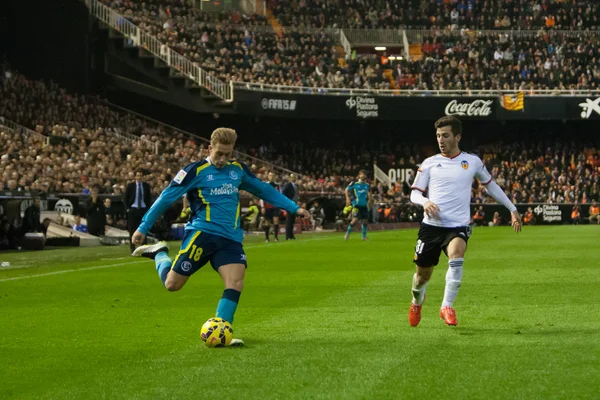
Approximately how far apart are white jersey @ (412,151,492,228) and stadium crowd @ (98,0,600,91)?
44531 millimetres

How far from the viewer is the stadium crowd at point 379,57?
184ft

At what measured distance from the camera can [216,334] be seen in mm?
8438

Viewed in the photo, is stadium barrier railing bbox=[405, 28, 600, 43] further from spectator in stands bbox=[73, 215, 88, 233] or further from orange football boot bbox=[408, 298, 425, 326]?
orange football boot bbox=[408, 298, 425, 326]

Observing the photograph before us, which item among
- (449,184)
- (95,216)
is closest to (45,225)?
(95,216)

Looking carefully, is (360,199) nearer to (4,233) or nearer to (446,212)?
(4,233)

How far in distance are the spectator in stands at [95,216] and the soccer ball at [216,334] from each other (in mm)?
20428

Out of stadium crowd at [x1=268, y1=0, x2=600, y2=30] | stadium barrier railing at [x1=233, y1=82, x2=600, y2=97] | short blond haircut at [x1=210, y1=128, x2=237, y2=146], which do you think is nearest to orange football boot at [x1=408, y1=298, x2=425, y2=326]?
short blond haircut at [x1=210, y1=128, x2=237, y2=146]

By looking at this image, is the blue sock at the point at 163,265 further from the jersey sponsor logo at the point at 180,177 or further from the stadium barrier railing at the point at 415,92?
the stadium barrier railing at the point at 415,92

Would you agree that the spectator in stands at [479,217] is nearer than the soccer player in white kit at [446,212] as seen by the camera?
No

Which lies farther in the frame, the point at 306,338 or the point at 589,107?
the point at 589,107

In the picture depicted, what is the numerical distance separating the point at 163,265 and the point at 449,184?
9.28 ft

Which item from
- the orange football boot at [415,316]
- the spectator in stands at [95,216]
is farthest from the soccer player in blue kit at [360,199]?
the orange football boot at [415,316]

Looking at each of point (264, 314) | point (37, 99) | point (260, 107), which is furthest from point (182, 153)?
point (264, 314)

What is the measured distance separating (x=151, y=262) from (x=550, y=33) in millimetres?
46870
